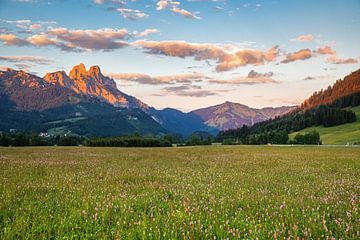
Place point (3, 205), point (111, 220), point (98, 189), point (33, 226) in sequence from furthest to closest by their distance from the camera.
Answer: point (98, 189) → point (3, 205) → point (111, 220) → point (33, 226)

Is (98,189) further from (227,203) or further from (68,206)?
(227,203)

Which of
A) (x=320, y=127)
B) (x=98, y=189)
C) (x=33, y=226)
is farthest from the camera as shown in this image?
(x=320, y=127)

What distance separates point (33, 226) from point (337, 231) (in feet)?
21.5

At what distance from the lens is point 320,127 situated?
648 ft

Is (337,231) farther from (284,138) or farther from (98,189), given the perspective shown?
(284,138)

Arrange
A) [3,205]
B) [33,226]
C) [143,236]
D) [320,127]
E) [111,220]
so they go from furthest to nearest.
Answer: [320,127]
[3,205]
[111,220]
[33,226]
[143,236]

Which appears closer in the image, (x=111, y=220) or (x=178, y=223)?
(x=178, y=223)

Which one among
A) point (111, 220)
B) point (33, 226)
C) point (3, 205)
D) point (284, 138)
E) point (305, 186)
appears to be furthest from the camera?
point (284, 138)

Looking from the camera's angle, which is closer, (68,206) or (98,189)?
(68,206)

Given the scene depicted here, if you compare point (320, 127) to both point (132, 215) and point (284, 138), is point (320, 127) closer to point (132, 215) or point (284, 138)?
point (284, 138)

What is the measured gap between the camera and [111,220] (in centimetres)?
721

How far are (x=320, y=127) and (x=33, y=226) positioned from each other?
21519 cm

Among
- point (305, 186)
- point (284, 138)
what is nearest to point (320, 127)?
point (284, 138)

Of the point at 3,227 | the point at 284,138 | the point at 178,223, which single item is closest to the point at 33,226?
the point at 3,227
